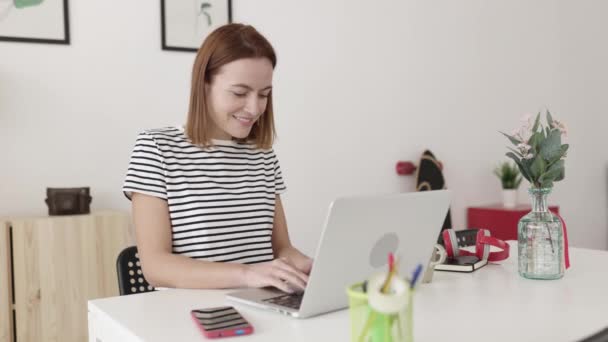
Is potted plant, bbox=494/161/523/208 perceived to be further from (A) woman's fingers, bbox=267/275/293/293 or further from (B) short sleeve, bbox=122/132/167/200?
(A) woman's fingers, bbox=267/275/293/293

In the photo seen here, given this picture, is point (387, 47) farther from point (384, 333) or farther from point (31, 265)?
point (384, 333)

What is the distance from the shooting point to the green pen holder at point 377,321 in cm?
84

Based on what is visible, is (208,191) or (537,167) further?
(208,191)

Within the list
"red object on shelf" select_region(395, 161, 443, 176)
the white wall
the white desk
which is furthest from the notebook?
"red object on shelf" select_region(395, 161, 443, 176)

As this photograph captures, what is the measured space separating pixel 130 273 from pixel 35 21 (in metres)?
1.54

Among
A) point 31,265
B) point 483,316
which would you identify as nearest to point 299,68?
point 31,265

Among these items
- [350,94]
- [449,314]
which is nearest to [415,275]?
[449,314]

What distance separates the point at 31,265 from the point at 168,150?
1.01 meters

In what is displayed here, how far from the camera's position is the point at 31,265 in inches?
93.7

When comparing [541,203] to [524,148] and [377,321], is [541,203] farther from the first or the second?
[377,321]

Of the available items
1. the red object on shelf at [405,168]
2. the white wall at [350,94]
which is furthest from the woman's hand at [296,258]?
the red object on shelf at [405,168]

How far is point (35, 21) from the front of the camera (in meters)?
2.71

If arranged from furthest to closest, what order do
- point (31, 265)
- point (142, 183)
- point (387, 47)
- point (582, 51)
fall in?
point (582, 51)
point (387, 47)
point (31, 265)
point (142, 183)

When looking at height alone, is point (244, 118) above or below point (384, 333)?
above
